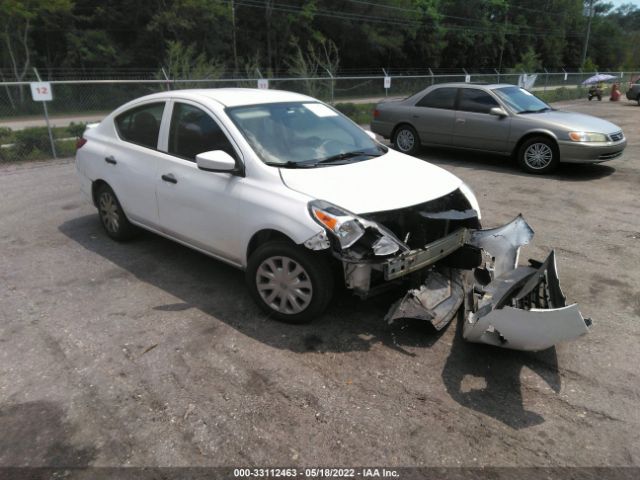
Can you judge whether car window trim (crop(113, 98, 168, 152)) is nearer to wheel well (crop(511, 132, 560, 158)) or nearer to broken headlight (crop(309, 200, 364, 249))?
broken headlight (crop(309, 200, 364, 249))

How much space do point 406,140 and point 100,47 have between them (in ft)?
98.9

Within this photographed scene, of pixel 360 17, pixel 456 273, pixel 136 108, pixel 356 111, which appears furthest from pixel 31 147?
pixel 360 17

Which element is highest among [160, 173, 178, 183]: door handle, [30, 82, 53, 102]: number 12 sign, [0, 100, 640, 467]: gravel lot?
[30, 82, 53, 102]: number 12 sign

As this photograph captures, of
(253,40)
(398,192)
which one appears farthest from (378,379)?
(253,40)

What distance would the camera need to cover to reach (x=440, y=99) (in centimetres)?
1002

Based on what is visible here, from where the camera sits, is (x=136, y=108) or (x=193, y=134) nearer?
(x=193, y=134)

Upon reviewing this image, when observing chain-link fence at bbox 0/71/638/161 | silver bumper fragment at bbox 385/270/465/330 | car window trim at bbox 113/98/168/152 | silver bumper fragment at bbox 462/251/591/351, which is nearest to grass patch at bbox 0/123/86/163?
chain-link fence at bbox 0/71/638/161

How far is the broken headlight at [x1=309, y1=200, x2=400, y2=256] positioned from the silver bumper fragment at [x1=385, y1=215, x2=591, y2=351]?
471 millimetres

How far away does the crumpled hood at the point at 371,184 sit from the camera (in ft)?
11.7

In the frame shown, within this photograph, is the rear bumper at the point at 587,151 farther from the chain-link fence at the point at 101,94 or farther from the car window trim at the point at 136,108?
the chain-link fence at the point at 101,94

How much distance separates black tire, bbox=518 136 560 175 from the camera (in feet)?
28.4

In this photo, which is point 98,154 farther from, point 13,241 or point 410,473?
point 410,473

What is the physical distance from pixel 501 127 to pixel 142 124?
6.69 metres

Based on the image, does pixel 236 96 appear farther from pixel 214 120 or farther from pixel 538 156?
pixel 538 156
